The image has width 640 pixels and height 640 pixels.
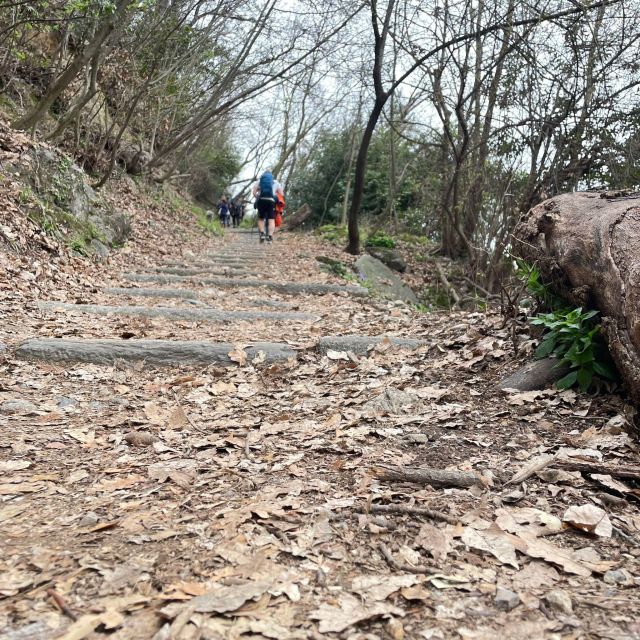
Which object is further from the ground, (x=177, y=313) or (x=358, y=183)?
(x=358, y=183)

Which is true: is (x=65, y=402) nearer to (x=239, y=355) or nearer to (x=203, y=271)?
(x=239, y=355)

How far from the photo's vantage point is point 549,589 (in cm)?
133

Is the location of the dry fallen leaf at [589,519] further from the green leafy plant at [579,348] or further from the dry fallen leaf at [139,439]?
the dry fallen leaf at [139,439]

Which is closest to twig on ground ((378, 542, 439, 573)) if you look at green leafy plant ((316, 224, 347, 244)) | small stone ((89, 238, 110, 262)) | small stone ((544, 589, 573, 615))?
small stone ((544, 589, 573, 615))

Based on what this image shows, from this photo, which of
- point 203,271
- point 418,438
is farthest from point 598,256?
point 203,271

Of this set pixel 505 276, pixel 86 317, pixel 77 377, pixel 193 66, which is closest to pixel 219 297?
pixel 86 317

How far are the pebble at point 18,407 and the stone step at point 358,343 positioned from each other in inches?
73.7

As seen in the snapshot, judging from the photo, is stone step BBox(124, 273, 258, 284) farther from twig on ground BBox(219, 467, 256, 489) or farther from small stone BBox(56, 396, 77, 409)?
twig on ground BBox(219, 467, 256, 489)

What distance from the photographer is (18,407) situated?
2.58 metres

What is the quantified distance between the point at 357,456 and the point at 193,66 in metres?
12.2

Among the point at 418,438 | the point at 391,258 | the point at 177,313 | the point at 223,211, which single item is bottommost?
the point at 418,438

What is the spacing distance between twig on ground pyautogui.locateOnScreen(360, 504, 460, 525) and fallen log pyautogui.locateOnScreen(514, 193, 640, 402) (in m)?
1.18

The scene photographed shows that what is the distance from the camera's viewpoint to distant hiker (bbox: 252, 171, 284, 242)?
455 inches

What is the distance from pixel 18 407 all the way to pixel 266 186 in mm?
9637
